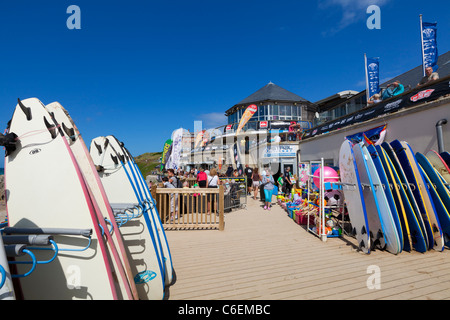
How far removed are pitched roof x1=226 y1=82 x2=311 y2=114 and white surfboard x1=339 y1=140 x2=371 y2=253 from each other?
92.8 feet

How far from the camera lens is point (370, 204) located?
468 centimetres

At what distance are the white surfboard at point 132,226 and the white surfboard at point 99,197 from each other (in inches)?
22.2

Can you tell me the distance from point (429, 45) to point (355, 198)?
345 inches

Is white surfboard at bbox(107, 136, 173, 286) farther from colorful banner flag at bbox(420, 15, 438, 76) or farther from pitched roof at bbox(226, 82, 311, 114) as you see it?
pitched roof at bbox(226, 82, 311, 114)

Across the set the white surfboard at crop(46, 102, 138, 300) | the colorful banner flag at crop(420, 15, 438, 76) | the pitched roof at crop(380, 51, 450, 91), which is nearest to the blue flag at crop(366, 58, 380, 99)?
the pitched roof at crop(380, 51, 450, 91)

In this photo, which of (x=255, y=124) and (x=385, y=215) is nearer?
(x=385, y=215)

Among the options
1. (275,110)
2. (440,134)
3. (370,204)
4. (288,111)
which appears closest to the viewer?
(370,204)

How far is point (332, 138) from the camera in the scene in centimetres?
1200

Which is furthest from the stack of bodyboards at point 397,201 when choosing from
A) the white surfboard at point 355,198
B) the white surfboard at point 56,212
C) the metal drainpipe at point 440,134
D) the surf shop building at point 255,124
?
the surf shop building at point 255,124

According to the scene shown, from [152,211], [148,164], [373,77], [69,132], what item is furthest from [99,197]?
[148,164]

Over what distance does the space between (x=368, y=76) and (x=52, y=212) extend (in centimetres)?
1555

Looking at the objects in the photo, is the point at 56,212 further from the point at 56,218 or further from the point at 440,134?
the point at 440,134

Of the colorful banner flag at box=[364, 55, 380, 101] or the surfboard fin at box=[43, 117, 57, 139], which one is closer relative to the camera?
the surfboard fin at box=[43, 117, 57, 139]

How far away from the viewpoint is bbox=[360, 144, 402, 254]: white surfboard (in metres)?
4.31
